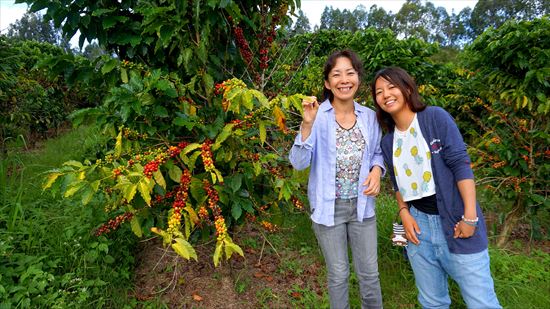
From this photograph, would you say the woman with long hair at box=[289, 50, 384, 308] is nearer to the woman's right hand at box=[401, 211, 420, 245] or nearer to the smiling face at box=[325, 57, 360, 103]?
the smiling face at box=[325, 57, 360, 103]

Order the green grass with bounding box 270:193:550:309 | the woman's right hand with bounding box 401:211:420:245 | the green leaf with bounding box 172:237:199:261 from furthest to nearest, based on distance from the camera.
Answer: the green grass with bounding box 270:193:550:309 < the woman's right hand with bounding box 401:211:420:245 < the green leaf with bounding box 172:237:199:261

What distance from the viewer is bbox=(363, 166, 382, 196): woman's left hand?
1806mm

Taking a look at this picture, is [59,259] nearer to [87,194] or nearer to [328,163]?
[87,194]

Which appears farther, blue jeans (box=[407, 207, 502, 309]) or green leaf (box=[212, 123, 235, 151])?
green leaf (box=[212, 123, 235, 151])

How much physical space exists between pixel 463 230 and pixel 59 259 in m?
2.49

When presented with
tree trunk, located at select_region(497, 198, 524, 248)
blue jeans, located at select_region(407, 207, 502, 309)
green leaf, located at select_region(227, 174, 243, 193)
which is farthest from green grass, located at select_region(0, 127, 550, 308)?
blue jeans, located at select_region(407, 207, 502, 309)

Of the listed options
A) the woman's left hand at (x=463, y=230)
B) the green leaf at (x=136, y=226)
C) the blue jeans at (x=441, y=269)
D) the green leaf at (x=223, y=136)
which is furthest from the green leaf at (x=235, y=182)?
the woman's left hand at (x=463, y=230)

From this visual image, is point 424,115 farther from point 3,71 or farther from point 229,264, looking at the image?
point 3,71

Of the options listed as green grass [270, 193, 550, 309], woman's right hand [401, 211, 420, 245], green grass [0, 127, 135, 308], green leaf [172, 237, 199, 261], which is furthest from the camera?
green grass [270, 193, 550, 309]

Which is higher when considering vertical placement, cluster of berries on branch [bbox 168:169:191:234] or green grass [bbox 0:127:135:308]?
cluster of berries on branch [bbox 168:169:191:234]

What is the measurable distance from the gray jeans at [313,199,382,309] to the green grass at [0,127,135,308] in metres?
1.47

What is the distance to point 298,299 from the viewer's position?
2.55 meters

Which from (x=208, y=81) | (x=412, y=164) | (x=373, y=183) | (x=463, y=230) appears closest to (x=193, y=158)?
(x=208, y=81)

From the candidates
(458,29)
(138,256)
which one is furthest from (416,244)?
(458,29)
